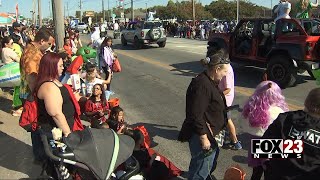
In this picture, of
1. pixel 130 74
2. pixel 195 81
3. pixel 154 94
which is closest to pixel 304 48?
pixel 154 94

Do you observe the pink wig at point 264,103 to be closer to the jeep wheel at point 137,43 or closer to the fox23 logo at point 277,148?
the fox23 logo at point 277,148

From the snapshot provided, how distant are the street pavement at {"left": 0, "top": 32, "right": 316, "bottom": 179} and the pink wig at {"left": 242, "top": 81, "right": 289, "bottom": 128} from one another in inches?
13.8

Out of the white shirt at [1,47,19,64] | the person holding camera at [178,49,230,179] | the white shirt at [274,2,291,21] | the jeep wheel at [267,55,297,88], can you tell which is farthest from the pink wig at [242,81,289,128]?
the white shirt at [274,2,291,21]

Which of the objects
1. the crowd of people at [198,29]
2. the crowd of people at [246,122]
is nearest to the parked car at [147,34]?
the crowd of people at [198,29]

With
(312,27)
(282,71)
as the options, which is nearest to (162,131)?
(282,71)

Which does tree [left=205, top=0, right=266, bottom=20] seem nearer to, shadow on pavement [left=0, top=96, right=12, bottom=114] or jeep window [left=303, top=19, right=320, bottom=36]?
jeep window [left=303, top=19, right=320, bottom=36]

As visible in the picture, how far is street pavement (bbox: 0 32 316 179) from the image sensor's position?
542cm

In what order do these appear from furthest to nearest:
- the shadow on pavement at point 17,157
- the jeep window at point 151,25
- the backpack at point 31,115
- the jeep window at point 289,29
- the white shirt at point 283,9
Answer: the jeep window at point 151,25, the white shirt at point 283,9, the jeep window at point 289,29, the shadow on pavement at point 17,157, the backpack at point 31,115

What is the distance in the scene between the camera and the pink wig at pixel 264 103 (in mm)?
4430

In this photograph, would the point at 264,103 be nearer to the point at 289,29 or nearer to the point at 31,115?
the point at 31,115

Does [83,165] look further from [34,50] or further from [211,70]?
[34,50]

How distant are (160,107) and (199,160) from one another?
15.8 ft

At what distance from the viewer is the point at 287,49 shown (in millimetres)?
10188

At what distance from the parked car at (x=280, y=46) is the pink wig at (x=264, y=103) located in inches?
179
